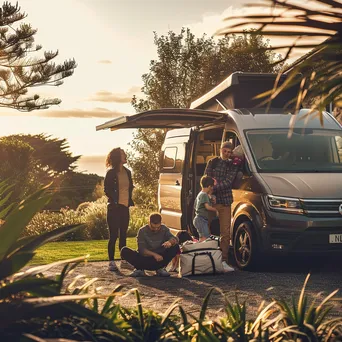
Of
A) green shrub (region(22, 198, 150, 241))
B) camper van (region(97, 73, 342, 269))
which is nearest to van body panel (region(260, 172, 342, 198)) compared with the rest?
camper van (region(97, 73, 342, 269))

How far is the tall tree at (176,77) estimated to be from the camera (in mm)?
32781

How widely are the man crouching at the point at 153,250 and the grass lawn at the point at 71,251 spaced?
2802 millimetres

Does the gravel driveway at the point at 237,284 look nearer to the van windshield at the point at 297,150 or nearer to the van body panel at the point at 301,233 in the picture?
the van body panel at the point at 301,233

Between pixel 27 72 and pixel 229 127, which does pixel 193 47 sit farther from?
pixel 229 127

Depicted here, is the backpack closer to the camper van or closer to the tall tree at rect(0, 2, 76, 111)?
the camper van

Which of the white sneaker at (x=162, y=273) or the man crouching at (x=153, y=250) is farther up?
the man crouching at (x=153, y=250)

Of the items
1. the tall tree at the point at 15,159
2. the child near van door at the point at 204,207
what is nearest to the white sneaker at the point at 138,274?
the child near van door at the point at 204,207

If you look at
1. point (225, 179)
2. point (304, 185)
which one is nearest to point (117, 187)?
point (225, 179)

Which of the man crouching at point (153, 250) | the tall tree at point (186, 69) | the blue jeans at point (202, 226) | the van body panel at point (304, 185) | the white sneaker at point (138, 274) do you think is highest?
the tall tree at point (186, 69)

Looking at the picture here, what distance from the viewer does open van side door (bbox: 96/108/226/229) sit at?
12609 millimetres

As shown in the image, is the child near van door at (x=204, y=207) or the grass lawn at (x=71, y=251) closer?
the child near van door at (x=204, y=207)

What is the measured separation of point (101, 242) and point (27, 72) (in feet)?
50.4

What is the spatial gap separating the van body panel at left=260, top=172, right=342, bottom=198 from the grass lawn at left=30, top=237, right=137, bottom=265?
153 inches

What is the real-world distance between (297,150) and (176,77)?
22500 millimetres
